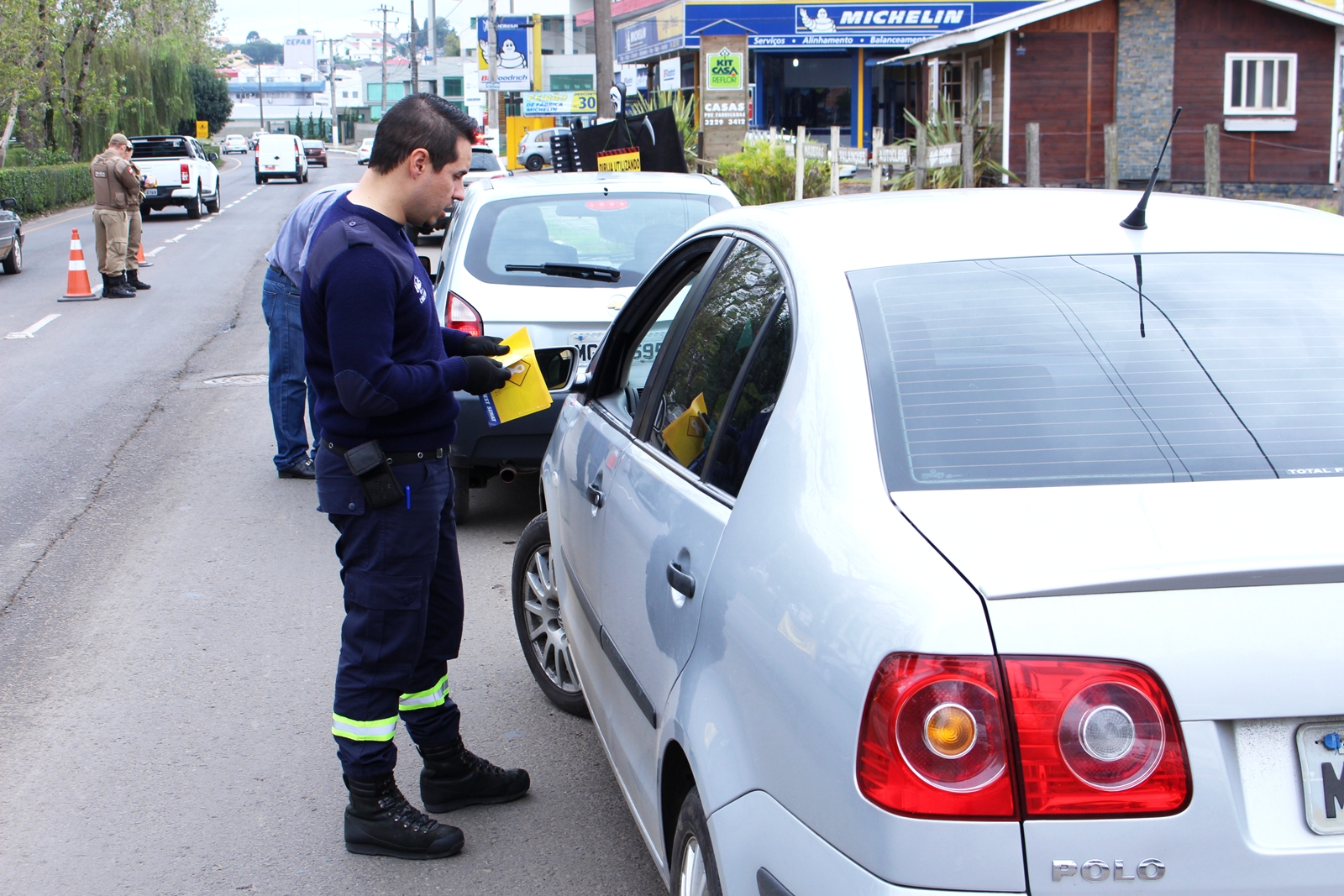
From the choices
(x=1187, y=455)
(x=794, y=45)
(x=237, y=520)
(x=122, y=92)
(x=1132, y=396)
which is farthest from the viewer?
(x=122, y=92)

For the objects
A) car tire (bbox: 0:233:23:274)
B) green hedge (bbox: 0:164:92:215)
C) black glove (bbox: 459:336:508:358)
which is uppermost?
green hedge (bbox: 0:164:92:215)

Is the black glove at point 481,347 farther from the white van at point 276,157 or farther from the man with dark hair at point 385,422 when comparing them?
the white van at point 276,157

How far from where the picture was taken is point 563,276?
21.1 ft

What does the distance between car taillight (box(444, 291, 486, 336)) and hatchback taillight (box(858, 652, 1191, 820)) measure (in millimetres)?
4732

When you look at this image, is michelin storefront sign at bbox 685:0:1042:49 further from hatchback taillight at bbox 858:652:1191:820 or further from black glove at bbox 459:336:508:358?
hatchback taillight at bbox 858:652:1191:820

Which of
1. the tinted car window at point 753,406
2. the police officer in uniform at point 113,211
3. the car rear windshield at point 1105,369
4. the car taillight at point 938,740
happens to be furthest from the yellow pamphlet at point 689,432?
the police officer in uniform at point 113,211

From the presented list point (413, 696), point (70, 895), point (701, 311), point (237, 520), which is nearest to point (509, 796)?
point (413, 696)

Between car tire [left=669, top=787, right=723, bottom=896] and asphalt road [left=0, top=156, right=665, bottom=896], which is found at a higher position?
car tire [left=669, top=787, right=723, bottom=896]

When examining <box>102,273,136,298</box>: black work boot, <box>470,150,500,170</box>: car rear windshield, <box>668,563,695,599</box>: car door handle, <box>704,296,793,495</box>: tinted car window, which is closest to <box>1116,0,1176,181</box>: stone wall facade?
<box>470,150,500,170</box>: car rear windshield

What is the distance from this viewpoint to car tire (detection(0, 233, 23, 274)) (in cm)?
1936

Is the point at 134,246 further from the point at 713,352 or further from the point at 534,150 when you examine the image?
the point at 534,150

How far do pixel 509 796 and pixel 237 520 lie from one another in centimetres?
367

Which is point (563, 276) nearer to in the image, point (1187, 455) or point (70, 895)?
point (70, 895)

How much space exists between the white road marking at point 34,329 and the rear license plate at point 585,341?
9806 millimetres
